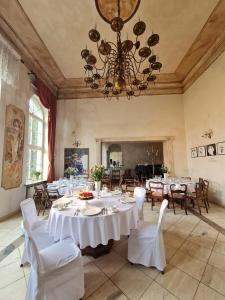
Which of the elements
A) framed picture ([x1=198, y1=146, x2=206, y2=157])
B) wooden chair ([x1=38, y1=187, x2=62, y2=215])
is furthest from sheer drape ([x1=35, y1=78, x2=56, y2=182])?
framed picture ([x1=198, y1=146, x2=206, y2=157])

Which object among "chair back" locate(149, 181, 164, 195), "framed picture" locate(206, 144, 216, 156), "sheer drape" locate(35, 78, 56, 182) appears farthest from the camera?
"sheer drape" locate(35, 78, 56, 182)

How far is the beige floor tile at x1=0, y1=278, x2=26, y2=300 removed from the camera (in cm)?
181

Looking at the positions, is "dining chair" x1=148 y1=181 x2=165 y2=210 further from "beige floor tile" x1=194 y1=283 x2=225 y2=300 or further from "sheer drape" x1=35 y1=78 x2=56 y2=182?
"sheer drape" x1=35 y1=78 x2=56 y2=182

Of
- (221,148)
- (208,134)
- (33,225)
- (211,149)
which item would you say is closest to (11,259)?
(33,225)

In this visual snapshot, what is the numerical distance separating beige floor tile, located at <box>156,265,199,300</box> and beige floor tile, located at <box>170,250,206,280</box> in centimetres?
9

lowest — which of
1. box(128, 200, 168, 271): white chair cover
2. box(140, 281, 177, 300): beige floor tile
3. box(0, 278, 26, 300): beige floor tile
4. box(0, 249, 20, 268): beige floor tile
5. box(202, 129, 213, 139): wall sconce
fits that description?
box(140, 281, 177, 300): beige floor tile

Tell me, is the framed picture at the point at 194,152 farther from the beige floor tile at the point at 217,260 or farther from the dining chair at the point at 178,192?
the beige floor tile at the point at 217,260

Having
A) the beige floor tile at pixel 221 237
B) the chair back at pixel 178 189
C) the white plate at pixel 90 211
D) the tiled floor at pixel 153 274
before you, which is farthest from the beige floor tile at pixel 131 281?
the chair back at pixel 178 189

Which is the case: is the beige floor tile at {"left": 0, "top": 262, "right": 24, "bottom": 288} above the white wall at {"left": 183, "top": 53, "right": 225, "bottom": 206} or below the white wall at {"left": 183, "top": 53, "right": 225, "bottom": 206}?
below

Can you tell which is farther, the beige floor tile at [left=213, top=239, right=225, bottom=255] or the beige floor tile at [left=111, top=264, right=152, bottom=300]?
the beige floor tile at [left=213, top=239, right=225, bottom=255]

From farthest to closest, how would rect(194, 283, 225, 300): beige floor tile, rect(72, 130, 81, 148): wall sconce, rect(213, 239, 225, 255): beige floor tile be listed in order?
rect(72, 130, 81, 148): wall sconce < rect(213, 239, 225, 255): beige floor tile < rect(194, 283, 225, 300): beige floor tile

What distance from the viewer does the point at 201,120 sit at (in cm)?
631

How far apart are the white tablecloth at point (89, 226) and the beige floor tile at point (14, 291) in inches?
23.2

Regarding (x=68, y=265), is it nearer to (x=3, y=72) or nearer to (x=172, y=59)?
(x=3, y=72)
